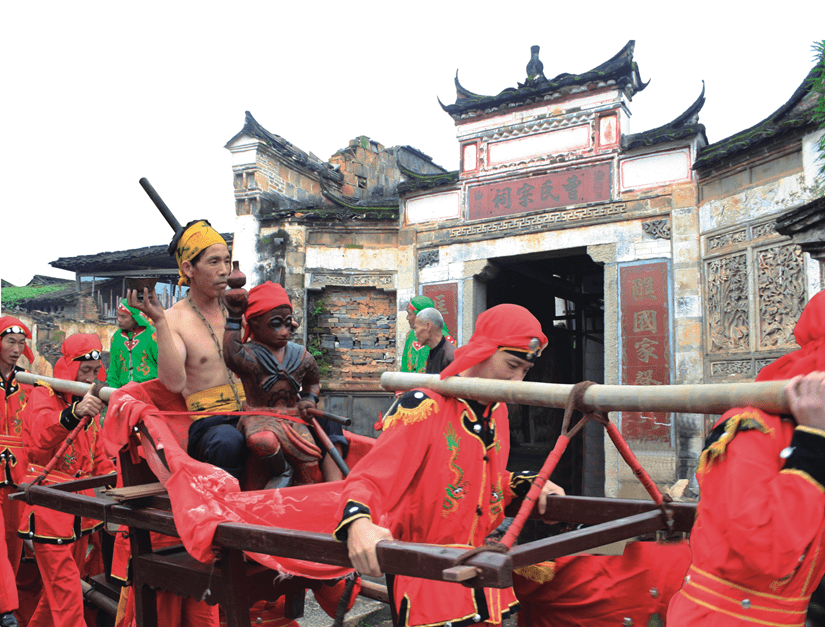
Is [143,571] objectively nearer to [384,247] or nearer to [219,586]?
[219,586]

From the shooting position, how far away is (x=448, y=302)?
9383 mm

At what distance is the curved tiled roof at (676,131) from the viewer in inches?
307

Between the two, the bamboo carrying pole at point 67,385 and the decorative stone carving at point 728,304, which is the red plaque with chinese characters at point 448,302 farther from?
the bamboo carrying pole at point 67,385

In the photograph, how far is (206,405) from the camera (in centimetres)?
331

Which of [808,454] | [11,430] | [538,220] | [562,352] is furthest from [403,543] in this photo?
[562,352]

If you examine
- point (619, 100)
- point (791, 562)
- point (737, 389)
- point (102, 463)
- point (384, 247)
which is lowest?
point (102, 463)

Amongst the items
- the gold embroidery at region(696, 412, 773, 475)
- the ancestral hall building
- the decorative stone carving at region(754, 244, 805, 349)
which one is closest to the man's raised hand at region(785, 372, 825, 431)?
the gold embroidery at region(696, 412, 773, 475)

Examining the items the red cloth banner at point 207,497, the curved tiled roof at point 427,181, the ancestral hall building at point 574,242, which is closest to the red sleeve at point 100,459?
the red cloth banner at point 207,497

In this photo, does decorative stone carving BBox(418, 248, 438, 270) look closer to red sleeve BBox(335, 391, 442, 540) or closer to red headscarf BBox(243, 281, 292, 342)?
red headscarf BBox(243, 281, 292, 342)

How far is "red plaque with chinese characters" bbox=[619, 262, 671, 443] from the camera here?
7.76m

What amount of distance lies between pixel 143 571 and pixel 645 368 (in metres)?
6.55

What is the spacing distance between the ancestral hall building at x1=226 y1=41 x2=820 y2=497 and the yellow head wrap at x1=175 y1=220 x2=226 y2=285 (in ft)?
19.5

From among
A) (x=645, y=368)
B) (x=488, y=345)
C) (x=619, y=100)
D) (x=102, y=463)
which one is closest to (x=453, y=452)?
(x=488, y=345)

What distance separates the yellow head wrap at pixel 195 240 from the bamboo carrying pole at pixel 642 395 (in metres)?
1.85
